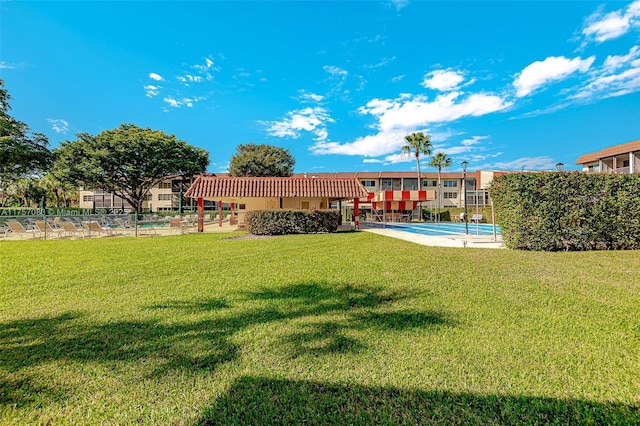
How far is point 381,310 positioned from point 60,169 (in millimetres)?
41242

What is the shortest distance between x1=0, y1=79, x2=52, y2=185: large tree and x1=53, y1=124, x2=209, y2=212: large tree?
2550 millimetres

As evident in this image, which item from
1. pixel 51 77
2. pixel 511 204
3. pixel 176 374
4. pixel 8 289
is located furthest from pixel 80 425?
pixel 51 77

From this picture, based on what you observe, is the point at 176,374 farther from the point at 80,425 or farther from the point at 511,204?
the point at 511,204

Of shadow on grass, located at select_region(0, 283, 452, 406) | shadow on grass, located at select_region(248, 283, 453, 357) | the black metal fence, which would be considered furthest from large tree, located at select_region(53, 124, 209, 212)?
shadow on grass, located at select_region(248, 283, 453, 357)

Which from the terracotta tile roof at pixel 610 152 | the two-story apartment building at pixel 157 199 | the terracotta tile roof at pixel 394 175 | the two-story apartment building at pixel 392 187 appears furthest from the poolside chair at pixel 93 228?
the terracotta tile roof at pixel 610 152

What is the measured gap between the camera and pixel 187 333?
382 cm

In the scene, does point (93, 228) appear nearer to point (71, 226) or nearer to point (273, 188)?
point (71, 226)

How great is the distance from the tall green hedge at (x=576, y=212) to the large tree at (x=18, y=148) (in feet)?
120

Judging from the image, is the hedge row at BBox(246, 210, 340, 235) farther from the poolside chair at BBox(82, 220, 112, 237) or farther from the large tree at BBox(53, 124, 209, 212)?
the large tree at BBox(53, 124, 209, 212)

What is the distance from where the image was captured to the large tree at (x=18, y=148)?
1001 inches

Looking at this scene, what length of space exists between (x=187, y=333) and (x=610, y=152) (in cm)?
4688

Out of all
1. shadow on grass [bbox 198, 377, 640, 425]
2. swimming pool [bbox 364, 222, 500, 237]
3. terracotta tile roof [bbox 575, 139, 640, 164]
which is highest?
terracotta tile roof [bbox 575, 139, 640, 164]

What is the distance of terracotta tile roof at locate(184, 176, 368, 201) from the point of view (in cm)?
2016

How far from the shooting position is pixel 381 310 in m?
4.63
